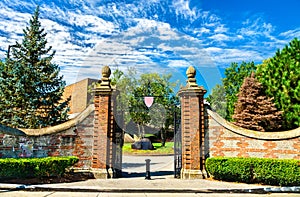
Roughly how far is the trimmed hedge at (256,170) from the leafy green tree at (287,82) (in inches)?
196

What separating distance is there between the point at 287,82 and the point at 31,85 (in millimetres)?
13333

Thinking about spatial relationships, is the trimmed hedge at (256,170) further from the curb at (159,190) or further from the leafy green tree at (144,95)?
the leafy green tree at (144,95)

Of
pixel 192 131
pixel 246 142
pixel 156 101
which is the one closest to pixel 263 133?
pixel 246 142

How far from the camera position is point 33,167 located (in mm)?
8172

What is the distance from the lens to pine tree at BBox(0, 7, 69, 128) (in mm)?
12289

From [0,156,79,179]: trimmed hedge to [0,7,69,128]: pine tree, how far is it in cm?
452

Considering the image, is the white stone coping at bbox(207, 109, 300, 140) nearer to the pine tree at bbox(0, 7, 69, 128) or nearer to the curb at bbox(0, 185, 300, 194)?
the curb at bbox(0, 185, 300, 194)

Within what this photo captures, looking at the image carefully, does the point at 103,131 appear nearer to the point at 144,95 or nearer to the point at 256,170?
the point at 256,170

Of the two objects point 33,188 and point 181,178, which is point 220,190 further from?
point 33,188

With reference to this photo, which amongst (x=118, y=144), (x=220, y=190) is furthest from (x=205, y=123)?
(x=118, y=144)

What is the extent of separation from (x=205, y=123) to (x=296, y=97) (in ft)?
19.3

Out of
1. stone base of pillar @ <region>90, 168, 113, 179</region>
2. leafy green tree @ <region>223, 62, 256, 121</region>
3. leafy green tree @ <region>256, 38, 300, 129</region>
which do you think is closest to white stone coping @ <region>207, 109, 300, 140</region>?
leafy green tree @ <region>256, 38, 300, 129</region>

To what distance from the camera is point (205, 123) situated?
9820mm

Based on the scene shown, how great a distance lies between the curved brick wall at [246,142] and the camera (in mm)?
8922
